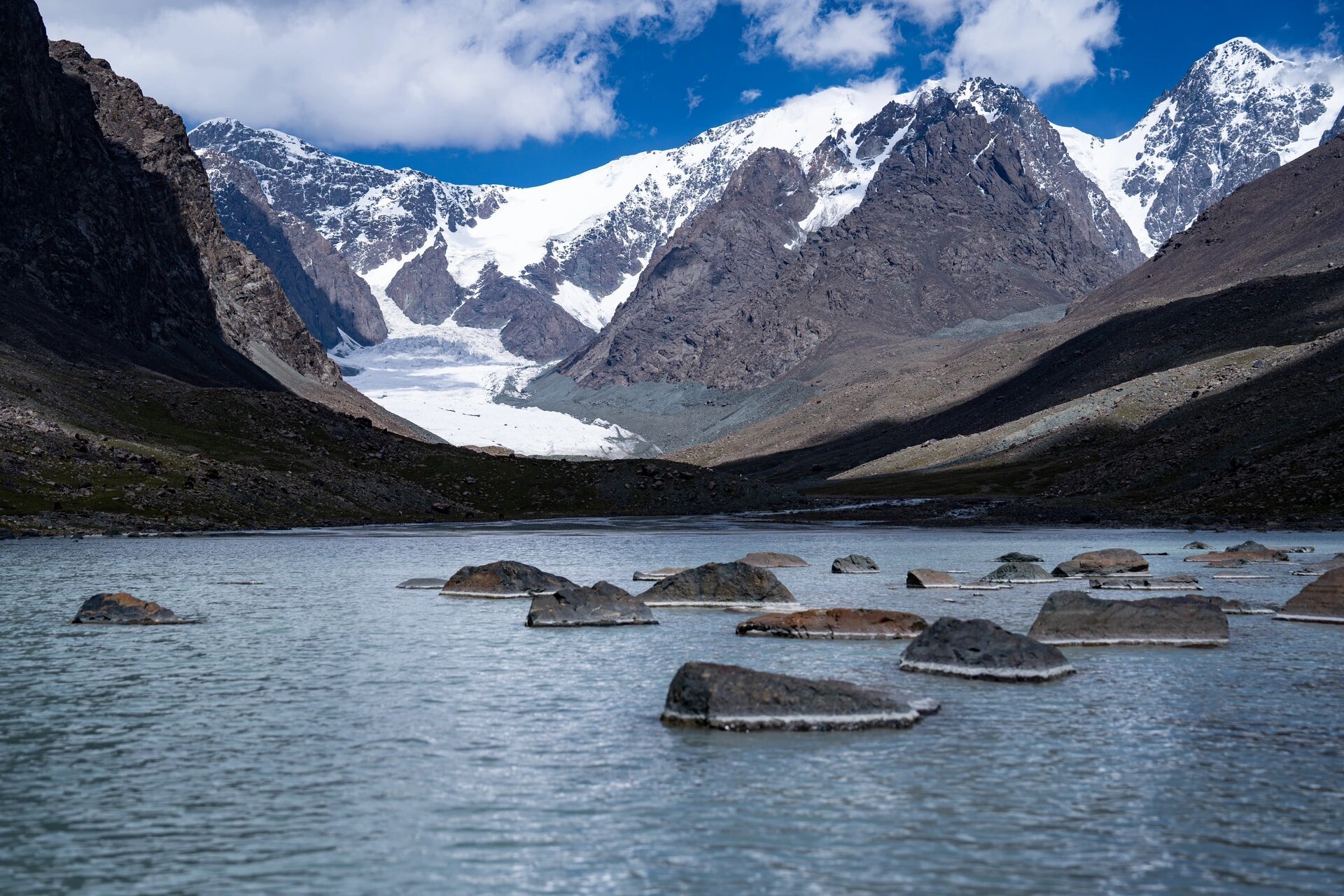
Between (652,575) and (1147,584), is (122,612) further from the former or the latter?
(1147,584)

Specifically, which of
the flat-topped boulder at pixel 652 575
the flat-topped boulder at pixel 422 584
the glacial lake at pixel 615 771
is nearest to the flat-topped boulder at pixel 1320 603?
the glacial lake at pixel 615 771

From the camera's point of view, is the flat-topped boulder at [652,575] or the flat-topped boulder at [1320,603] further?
the flat-topped boulder at [652,575]

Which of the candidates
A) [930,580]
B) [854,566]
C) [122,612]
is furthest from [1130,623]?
[854,566]

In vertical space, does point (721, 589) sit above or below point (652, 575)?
below

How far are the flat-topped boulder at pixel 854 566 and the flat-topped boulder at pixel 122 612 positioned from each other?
116ft

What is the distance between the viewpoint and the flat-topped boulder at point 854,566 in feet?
215

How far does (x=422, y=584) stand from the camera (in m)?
54.0

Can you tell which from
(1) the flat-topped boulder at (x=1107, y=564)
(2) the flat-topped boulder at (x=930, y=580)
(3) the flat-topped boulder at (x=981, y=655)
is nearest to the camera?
(3) the flat-topped boulder at (x=981, y=655)

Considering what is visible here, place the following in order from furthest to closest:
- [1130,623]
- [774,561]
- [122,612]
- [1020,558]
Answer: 1. [774,561]
2. [1020,558]
3. [122,612]
4. [1130,623]

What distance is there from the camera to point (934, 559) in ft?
249

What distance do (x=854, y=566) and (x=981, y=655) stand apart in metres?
36.7

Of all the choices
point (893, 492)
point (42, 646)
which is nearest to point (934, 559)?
point (42, 646)

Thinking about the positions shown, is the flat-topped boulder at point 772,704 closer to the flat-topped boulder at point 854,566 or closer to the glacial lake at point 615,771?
the glacial lake at point 615,771

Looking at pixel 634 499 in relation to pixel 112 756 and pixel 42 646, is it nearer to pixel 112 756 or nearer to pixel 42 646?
pixel 42 646
